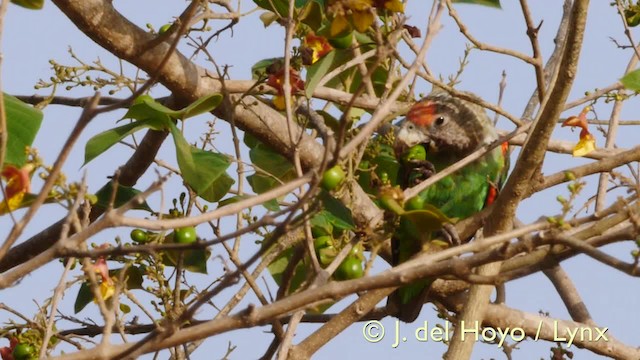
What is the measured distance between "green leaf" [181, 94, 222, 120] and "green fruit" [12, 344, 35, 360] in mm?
643

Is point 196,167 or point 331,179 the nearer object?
point 331,179

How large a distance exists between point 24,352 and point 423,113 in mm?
1670

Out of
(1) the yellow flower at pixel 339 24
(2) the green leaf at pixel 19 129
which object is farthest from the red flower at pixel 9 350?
(1) the yellow flower at pixel 339 24

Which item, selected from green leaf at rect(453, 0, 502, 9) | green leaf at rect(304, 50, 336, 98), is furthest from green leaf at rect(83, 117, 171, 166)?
green leaf at rect(453, 0, 502, 9)

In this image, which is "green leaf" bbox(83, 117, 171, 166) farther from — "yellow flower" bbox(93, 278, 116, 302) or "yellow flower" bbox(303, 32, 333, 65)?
"yellow flower" bbox(303, 32, 333, 65)

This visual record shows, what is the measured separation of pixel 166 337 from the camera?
4.79 feet

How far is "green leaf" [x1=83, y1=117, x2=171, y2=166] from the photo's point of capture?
2330 mm

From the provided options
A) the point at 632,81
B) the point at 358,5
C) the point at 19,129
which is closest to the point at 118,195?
the point at 19,129

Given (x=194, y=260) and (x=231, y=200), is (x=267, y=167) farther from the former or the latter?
(x=231, y=200)

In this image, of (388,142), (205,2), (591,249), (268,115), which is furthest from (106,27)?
(591,249)

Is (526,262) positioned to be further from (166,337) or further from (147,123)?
(147,123)

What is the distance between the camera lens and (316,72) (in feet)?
7.97

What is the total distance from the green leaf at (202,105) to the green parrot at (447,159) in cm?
94

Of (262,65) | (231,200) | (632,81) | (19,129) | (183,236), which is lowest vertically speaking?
(19,129)
